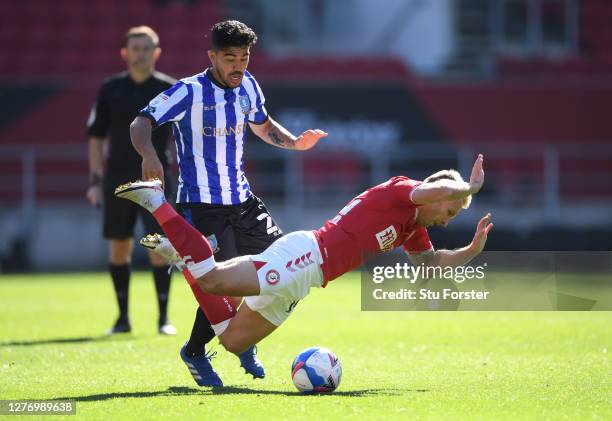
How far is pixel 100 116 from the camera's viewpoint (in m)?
10.2

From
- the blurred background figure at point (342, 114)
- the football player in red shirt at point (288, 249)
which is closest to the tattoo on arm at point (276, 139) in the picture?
the football player in red shirt at point (288, 249)

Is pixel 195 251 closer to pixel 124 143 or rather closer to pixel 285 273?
pixel 285 273

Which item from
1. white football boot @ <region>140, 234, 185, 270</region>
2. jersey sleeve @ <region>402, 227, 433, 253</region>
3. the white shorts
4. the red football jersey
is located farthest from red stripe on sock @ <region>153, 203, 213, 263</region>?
jersey sleeve @ <region>402, 227, 433, 253</region>

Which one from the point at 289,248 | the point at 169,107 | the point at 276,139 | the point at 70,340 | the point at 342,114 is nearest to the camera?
the point at 289,248

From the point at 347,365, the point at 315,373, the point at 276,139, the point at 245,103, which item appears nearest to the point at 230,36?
the point at 245,103

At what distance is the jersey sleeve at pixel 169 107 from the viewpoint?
708cm

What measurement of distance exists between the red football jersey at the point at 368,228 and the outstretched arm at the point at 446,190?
0.16 meters

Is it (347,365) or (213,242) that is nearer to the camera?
(213,242)

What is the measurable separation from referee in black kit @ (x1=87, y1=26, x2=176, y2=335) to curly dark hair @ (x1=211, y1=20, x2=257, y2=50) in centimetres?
295

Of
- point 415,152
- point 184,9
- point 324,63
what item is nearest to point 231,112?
point 415,152

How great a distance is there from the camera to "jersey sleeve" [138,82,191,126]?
708 cm

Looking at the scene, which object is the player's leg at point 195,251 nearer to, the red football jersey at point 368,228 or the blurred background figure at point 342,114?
the red football jersey at point 368,228

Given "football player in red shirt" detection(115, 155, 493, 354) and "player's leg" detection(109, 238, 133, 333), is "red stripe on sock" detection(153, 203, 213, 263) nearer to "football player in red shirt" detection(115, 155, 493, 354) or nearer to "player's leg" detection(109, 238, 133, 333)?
"football player in red shirt" detection(115, 155, 493, 354)

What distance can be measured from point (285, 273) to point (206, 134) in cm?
118
